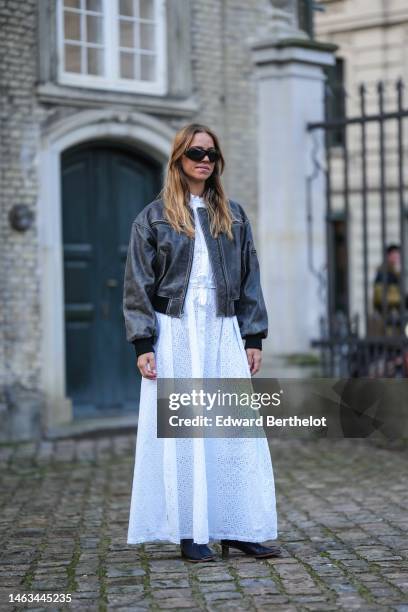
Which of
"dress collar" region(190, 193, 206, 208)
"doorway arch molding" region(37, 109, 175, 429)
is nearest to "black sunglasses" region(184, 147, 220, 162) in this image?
"dress collar" region(190, 193, 206, 208)

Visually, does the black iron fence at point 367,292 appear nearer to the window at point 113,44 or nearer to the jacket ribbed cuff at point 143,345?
the window at point 113,44

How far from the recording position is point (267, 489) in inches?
227

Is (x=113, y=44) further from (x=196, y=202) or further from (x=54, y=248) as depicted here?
(x=196, y=202)

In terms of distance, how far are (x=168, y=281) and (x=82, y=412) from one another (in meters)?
5.96

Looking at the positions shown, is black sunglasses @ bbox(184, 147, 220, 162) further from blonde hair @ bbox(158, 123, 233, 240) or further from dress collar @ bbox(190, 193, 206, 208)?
dress collar @ bbox(190, 193, 206, 208)

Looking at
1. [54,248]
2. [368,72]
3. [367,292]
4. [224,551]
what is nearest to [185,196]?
A: [224,551]

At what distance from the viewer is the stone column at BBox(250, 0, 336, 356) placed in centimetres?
1233

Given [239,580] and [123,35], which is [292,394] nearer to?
[239,580]

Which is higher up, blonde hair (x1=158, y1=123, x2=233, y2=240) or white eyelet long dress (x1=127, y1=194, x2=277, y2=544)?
blonde hair (x1=158, y1=123, x2=233, y2=240)

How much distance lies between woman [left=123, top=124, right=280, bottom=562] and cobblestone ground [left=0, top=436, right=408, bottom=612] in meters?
0.18

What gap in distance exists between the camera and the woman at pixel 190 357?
5.71 meters

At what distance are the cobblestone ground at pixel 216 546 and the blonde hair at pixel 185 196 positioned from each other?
1.56 m

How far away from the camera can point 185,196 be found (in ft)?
19.5

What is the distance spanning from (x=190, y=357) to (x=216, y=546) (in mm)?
1088
